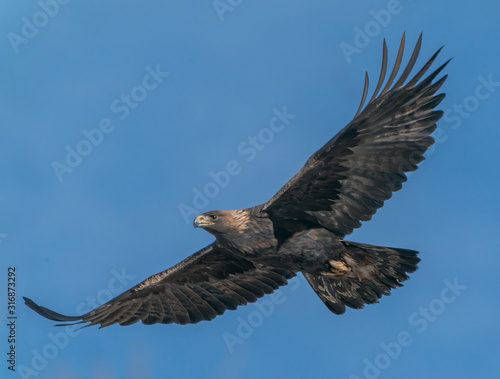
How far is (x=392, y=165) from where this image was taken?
1347 centimetres

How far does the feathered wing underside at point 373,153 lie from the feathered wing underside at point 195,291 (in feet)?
7.15

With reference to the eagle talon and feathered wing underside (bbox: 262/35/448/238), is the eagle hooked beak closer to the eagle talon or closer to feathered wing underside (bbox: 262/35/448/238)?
feathered wing underside (bbox: 262/35/448/238)

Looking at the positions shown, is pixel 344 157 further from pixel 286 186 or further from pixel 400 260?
pixel 400 260

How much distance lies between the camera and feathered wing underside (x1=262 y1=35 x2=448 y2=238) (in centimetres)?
1326

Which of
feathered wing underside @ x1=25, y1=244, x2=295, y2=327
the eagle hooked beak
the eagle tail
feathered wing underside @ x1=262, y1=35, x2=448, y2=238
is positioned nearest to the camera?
feathered wing underside @ x1=262, y1=35, x2=448, y2=238

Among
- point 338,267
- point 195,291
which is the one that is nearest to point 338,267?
point 338,267

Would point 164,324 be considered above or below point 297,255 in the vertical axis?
above

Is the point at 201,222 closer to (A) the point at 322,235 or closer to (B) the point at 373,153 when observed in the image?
(A) the point at 322,235

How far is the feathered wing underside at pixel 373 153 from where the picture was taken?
13.3m

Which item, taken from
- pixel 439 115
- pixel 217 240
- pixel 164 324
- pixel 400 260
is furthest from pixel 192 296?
pixel 439 115

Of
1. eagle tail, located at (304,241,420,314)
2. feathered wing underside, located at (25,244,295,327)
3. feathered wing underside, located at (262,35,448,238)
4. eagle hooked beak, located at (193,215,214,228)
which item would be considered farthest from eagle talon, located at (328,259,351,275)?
eagle hooked beak, located at (193,215,214,228)

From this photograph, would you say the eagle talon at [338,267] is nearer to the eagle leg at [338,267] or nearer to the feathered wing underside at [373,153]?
the eagle leg at [338,267]

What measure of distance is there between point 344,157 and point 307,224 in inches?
56.7

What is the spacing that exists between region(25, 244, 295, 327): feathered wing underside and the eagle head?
117 cm
